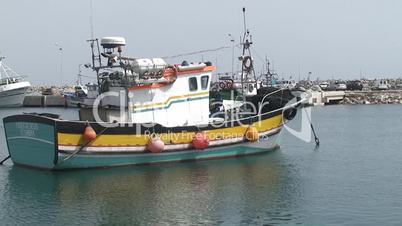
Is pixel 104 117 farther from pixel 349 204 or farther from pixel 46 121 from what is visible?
pixel 349 204

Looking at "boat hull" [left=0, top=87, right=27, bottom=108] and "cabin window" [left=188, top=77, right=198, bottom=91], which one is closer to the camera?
"cabin window" [left=188, top=77, right=198, bottom=91]

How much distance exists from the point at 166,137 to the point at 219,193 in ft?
14.1

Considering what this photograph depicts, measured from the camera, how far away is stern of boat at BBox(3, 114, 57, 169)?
18562mm

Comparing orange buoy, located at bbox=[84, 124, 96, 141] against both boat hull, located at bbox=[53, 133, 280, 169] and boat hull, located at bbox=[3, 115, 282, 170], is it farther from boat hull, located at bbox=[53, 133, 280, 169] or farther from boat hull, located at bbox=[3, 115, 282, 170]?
boat hull, located at bbox=[53, 133, 280, 169]

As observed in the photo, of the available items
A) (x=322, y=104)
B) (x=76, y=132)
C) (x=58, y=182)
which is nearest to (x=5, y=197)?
(x=58, y=182)

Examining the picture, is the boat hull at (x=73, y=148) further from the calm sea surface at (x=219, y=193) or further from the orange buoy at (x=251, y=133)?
the orange buoy at (x=251, y=133)

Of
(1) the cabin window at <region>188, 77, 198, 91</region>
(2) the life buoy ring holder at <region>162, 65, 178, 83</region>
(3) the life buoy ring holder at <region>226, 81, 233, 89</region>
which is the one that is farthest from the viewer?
(3) the life buoy ring holder at <region>226, 81, 233, 89</region>

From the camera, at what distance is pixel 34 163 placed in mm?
19781

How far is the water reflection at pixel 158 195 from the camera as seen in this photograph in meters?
14.2

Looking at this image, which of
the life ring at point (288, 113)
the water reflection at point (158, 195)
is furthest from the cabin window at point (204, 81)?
the life ring at point (288, 113)

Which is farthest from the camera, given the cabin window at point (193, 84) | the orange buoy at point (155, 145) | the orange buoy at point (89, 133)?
the cabin window at point (193, 84)

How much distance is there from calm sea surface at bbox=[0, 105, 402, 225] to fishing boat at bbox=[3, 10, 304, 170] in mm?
458

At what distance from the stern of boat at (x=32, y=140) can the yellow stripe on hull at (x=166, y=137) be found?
49cm

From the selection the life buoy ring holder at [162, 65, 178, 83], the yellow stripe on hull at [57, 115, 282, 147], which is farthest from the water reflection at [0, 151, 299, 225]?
the life buoy ring holder at [162, 65, 178, 83]
